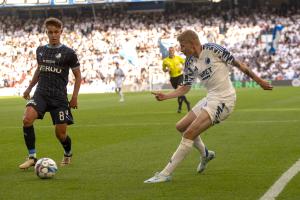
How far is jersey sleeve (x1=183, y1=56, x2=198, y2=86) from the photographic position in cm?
966

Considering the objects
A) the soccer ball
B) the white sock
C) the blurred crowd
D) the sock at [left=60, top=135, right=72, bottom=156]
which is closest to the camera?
the soccer ball

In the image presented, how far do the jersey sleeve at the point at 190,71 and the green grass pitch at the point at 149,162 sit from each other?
4.21ft

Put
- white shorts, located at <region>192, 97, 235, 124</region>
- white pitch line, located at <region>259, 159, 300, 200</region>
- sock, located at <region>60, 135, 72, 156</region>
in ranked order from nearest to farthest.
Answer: white pitch line, located at <region>259, 159, 300, 200</region> → white shorts, located at <region>192, 97, 235, 124</region> → sock, located at <region>60, 135, 72, 156</region>

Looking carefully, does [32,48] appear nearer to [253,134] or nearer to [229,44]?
[229,44]

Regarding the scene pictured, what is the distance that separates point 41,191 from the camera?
881 centimetres

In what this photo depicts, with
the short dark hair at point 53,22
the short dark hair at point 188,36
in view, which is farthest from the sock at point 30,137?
the short dark hair at point 188,36

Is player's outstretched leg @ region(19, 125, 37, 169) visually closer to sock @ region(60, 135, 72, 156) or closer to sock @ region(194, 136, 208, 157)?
sock @ region(60, 135, 72, 156)

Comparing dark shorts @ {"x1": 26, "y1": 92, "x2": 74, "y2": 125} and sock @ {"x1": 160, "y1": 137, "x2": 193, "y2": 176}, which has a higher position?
dark shorts @ {"x1": 26, "y1": 92, "x2": 74, "y2": 125}

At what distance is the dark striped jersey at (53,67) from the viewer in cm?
1109

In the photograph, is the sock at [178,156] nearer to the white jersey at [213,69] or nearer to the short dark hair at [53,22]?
the white jersey at [213,69]

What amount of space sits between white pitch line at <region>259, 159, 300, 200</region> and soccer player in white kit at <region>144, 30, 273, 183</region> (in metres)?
1.11

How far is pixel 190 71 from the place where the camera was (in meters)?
9.71

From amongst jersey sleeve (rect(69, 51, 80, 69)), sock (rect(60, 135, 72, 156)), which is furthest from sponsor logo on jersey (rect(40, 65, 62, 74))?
sock (rect(60, 135, 72, 156))

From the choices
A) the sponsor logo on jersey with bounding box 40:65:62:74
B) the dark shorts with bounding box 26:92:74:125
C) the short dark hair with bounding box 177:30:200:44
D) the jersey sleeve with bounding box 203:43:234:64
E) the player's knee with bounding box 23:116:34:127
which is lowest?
the player's knee with bounding box 23:116:34:127
